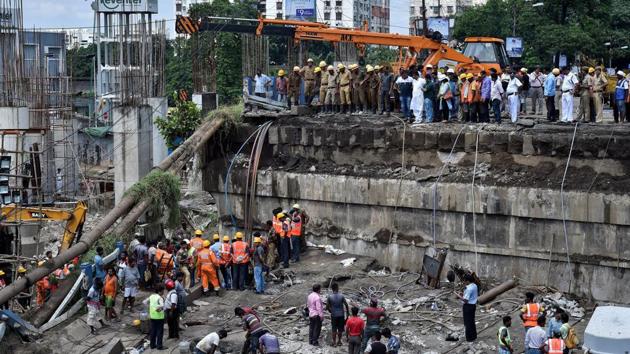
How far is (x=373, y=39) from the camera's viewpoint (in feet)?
88.4

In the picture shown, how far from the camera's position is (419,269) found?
69.3 ft

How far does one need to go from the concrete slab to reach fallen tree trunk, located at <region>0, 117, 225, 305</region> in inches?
392

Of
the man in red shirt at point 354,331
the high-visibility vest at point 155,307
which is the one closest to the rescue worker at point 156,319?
the high-visibility vest at point 155,307

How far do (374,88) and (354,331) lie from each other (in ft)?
33.6

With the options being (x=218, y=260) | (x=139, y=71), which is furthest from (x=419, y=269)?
(x=139, y=71)

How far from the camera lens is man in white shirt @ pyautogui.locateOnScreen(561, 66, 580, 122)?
2136 centimetres

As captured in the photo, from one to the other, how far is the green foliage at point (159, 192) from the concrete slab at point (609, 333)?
429 inches

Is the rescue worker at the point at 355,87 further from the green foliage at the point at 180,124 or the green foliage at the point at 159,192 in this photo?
the green foliage at the point at 180,124

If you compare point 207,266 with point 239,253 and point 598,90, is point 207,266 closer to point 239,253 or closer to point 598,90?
point 239,253

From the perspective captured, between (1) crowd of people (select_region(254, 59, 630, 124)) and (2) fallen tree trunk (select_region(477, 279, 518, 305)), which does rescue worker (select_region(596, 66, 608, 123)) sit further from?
(2) fallen tree trunk (select_region(477, 279, 518, 305))

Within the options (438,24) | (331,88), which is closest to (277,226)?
(331,88)

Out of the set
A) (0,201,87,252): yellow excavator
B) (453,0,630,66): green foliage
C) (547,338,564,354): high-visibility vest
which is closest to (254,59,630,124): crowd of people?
(0,201,87,252): yellow excavator

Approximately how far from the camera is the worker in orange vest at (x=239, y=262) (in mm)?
19422

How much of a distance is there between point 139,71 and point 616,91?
14634mm
